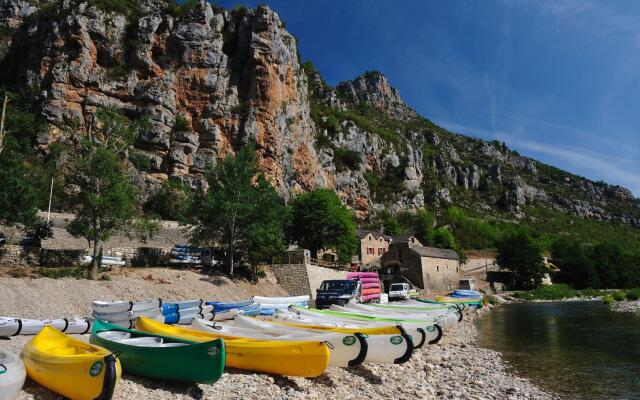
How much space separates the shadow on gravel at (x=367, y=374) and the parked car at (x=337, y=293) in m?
11.6

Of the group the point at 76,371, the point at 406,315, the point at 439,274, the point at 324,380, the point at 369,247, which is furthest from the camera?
the point at 369,247

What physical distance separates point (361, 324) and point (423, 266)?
3815 cm

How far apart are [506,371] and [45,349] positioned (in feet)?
39.1

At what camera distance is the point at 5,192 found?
2283 cm

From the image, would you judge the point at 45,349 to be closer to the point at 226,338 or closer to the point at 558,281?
the point at 226,338

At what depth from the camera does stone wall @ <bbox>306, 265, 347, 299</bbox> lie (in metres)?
31.5

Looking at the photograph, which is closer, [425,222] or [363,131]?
[425,222]

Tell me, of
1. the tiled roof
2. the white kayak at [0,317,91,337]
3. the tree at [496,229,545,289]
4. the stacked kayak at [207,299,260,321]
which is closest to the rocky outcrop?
the tree at [496,229,545,289]

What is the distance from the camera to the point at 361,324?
14.5 metres

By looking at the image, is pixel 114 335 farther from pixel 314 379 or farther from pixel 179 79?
pixel 179 79

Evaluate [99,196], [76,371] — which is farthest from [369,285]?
[76,371]

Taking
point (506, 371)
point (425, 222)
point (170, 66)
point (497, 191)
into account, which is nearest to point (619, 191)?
point (497, 191)

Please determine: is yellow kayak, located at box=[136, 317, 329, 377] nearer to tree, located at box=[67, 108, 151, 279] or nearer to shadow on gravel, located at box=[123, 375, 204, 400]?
shadow on gravel, located at box=[123, 375, 204, 400]

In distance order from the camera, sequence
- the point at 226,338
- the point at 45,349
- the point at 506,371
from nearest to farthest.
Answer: the point at 45,349 < the point at 226,338 < the point at 506,371
